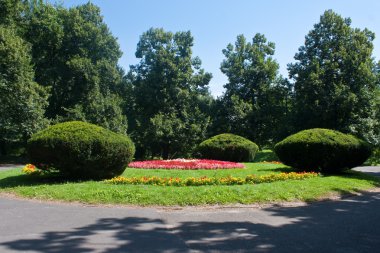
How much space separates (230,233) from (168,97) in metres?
33.8

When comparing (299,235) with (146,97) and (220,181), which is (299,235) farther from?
(146,97)

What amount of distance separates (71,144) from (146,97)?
2836 cm

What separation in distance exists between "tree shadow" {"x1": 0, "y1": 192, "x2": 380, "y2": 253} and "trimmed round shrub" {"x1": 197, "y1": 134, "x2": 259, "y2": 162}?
573 inches

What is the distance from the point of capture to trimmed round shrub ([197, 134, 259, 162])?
23.0 metres

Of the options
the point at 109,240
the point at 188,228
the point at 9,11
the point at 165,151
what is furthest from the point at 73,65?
the point at 109,240


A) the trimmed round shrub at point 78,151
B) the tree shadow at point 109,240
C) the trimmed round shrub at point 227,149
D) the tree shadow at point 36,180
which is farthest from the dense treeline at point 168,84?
the tree shadow at point 109,240

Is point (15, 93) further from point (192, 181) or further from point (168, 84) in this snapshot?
point (192, 181)

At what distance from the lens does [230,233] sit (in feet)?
20.5

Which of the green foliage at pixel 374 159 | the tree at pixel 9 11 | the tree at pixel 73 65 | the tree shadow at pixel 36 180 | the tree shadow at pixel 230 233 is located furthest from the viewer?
the tree at pixel 73 65

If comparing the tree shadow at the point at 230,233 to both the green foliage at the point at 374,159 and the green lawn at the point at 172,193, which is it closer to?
the green lawn at the point at 172,193

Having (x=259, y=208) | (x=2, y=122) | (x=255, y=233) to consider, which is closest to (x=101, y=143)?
(x=259, y=208)

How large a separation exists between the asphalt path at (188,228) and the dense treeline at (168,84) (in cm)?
2300

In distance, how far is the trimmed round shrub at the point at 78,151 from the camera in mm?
11391

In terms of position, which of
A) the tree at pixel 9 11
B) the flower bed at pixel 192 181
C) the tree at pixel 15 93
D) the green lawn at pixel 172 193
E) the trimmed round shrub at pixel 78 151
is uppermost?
the tree at pixel 9 11
